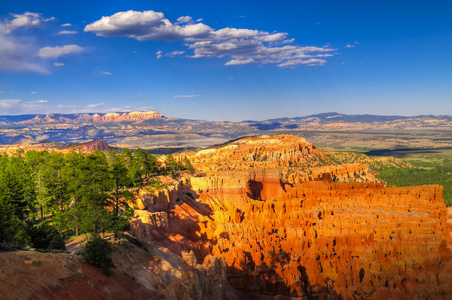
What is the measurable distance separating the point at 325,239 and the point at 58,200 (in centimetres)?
3985

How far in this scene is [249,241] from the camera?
57.0 m

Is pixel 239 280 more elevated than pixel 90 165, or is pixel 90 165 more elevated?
pixel 90 165

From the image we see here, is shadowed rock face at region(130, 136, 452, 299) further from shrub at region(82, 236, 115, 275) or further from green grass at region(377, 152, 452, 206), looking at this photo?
green grass at region(377, 152, 452, 206)

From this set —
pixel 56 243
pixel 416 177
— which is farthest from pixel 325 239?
pixel 416 177

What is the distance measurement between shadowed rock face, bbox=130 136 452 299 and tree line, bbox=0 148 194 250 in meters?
10.2

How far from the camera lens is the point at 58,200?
45781 millimetres

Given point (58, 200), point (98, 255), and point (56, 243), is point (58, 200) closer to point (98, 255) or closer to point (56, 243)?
point (56, 243)

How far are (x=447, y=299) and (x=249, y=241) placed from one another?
2815cm

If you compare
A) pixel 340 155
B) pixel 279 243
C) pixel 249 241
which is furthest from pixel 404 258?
pixel 340 155

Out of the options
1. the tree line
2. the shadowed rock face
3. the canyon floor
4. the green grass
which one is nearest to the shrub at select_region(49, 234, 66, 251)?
the tree line

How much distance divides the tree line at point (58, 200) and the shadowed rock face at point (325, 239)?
1020 centimetres

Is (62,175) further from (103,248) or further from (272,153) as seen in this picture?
(272,153)

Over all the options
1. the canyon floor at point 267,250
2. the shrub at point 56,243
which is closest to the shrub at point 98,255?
the canyon floor at point 267,250

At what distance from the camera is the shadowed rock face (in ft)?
148
